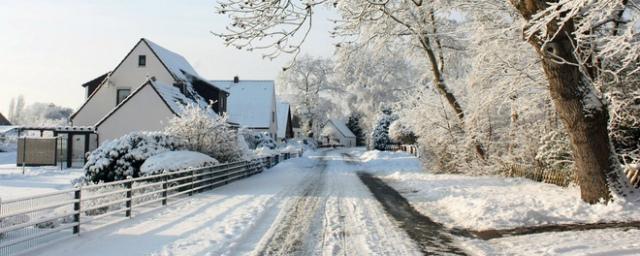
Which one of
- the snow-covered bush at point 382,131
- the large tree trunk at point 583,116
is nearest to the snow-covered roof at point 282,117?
the snow-covered bush at point 382,131

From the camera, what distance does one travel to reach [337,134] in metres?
104

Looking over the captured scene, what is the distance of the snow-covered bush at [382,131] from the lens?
6044cm

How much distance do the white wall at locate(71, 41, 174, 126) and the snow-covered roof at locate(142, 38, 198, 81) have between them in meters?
0.35

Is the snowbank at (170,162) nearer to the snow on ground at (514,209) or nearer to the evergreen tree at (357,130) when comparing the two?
the snow on ground at (514,209)

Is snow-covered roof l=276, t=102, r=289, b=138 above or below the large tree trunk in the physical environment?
above

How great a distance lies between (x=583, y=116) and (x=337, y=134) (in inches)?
3664

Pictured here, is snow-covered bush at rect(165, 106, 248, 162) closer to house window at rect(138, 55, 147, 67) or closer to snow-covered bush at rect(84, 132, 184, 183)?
snow-covered bush at rect(84, 132, 184, 183)

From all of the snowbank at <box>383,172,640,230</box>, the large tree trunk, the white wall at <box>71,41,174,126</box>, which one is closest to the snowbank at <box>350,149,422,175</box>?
the snowbank at <box>383,172,640,230</box>

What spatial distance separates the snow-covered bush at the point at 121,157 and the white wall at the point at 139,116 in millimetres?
11538

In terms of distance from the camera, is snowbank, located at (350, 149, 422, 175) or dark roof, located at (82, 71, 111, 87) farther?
dark roof, located at (82, 71, 111, 87)

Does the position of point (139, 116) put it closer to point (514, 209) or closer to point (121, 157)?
point (121, 157)

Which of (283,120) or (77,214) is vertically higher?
(283,120)

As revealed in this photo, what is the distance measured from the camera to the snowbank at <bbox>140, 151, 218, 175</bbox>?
56.1 feet

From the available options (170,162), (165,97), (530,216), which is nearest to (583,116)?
(530,216)
